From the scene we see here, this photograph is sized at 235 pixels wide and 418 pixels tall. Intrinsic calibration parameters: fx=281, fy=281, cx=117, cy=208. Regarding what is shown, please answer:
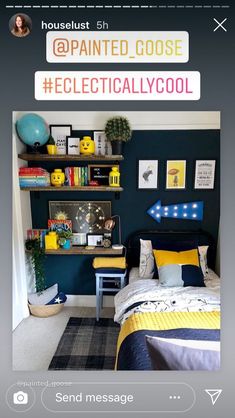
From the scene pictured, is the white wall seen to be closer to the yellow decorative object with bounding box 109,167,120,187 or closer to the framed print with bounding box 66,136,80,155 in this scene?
the framed print with bounding box 66,136,80,155

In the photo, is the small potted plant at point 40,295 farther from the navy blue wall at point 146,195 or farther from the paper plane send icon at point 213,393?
the paper plane send icon at point 213,393

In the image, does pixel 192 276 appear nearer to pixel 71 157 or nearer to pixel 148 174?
pixel 148 174

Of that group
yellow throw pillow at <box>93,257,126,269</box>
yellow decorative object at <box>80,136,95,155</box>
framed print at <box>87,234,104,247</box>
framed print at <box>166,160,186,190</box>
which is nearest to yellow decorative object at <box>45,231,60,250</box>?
framed print at <box>87,234,104,247</box>

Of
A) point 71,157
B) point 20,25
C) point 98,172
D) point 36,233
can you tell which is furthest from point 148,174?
point 20,25

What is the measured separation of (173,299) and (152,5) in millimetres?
1636

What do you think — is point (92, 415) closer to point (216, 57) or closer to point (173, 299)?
point (216, 57)

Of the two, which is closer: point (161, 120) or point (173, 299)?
point (173, 299)

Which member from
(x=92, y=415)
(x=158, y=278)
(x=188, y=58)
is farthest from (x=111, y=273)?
(x=188, y=58)

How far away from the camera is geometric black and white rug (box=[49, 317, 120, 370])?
1820 mm

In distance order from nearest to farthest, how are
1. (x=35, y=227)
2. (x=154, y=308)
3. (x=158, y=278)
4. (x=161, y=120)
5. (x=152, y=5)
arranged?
(x=152, y=5) → (x=154, y=308) → (x=158, y=278) → (x=161, y=120) → (x=35, y=227)

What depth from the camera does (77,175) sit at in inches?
99.8

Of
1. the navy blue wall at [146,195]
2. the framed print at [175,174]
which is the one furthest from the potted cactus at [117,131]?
the framed print at [175,174]

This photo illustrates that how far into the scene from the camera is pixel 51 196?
2711 millimetres

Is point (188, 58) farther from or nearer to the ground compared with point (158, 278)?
farther from the ground
